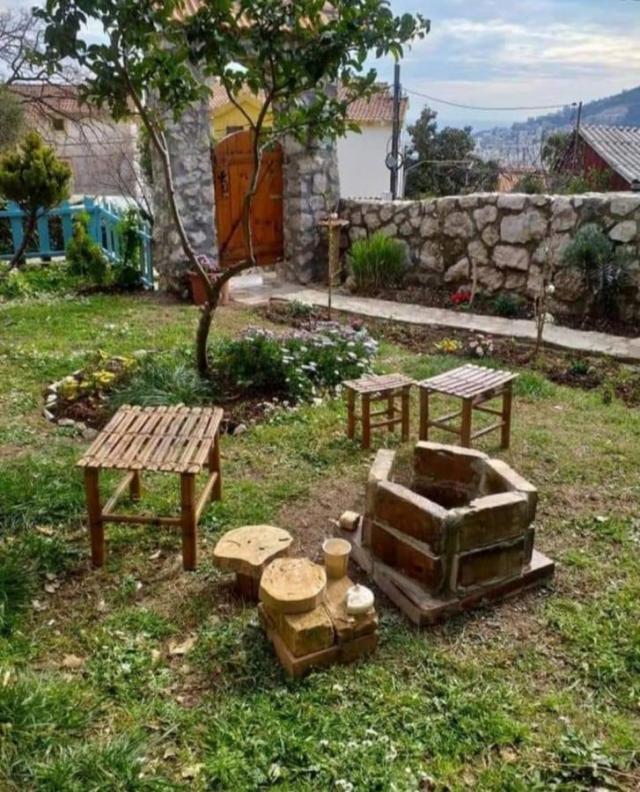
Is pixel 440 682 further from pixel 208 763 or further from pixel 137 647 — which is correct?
pixel 137 647

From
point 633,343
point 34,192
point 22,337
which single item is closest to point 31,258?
point 34,192

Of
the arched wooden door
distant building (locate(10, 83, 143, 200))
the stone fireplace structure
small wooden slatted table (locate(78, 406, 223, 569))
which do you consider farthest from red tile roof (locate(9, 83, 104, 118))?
the stone fireplace structure

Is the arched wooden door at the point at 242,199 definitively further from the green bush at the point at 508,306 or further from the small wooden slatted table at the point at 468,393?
the small wooden slatted table at the point at 468,393

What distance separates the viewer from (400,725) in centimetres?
188

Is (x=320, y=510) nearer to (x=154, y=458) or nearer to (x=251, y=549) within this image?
(x=251, y=549)

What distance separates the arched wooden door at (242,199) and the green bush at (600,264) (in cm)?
367

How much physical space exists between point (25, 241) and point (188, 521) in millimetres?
7124

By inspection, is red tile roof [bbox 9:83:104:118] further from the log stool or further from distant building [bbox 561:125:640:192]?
distant building [bbox 561:125:640:192]

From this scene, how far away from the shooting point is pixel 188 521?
254cm

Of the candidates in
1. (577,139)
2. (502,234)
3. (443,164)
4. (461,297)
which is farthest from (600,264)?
(443,164)

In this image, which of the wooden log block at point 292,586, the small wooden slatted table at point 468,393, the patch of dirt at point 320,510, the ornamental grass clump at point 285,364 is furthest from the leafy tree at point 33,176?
the wooden log block at point 292,586

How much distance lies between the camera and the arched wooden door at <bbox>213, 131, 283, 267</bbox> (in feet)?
25.8

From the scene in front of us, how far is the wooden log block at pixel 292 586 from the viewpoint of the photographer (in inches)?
82.0

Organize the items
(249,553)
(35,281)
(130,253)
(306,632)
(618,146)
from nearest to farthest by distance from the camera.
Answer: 1. (306,632)
2. (249,553)
3. (130,253)
4. (35,281)
5. (618,146)
